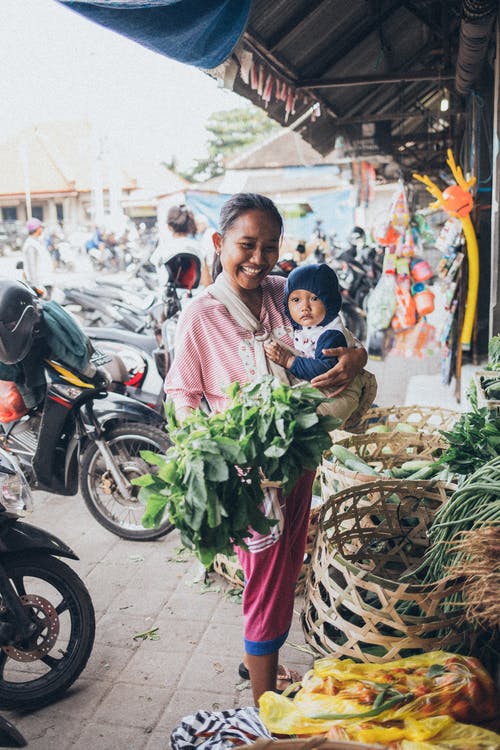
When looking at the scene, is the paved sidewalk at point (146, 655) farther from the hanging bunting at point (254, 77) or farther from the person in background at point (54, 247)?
the person in background at point (54, 247)

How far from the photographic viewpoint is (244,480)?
1873mm

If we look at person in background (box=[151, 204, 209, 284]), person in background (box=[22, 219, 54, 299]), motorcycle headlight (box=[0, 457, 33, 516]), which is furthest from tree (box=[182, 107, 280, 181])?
motorcycle headlight (box=[0, 457, 33, 516])

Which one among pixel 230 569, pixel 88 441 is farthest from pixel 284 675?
pixel 88 441

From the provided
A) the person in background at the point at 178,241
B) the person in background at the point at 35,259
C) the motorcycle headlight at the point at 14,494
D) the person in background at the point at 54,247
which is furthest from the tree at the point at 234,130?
the motorcycle headlight at the point at 14,494

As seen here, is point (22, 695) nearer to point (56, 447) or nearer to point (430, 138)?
point (56, 447)

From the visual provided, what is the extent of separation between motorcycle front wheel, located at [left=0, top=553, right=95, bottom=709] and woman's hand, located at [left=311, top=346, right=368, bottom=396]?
4.47ft

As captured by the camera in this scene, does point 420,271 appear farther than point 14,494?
Yes

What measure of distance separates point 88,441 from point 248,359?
2132mm

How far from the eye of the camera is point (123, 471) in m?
4.29

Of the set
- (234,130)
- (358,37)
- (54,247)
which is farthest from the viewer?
(234,130)

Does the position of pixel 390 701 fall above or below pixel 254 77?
below

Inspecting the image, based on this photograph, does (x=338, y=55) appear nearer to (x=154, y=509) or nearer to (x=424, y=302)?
(x=424, y=302)

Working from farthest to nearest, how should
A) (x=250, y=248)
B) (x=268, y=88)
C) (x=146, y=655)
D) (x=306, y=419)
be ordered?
(x=268, y=88)
(x=146, y=655)
(x=250, y=248)
(x=306, y=419)

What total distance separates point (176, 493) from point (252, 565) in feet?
2.14
